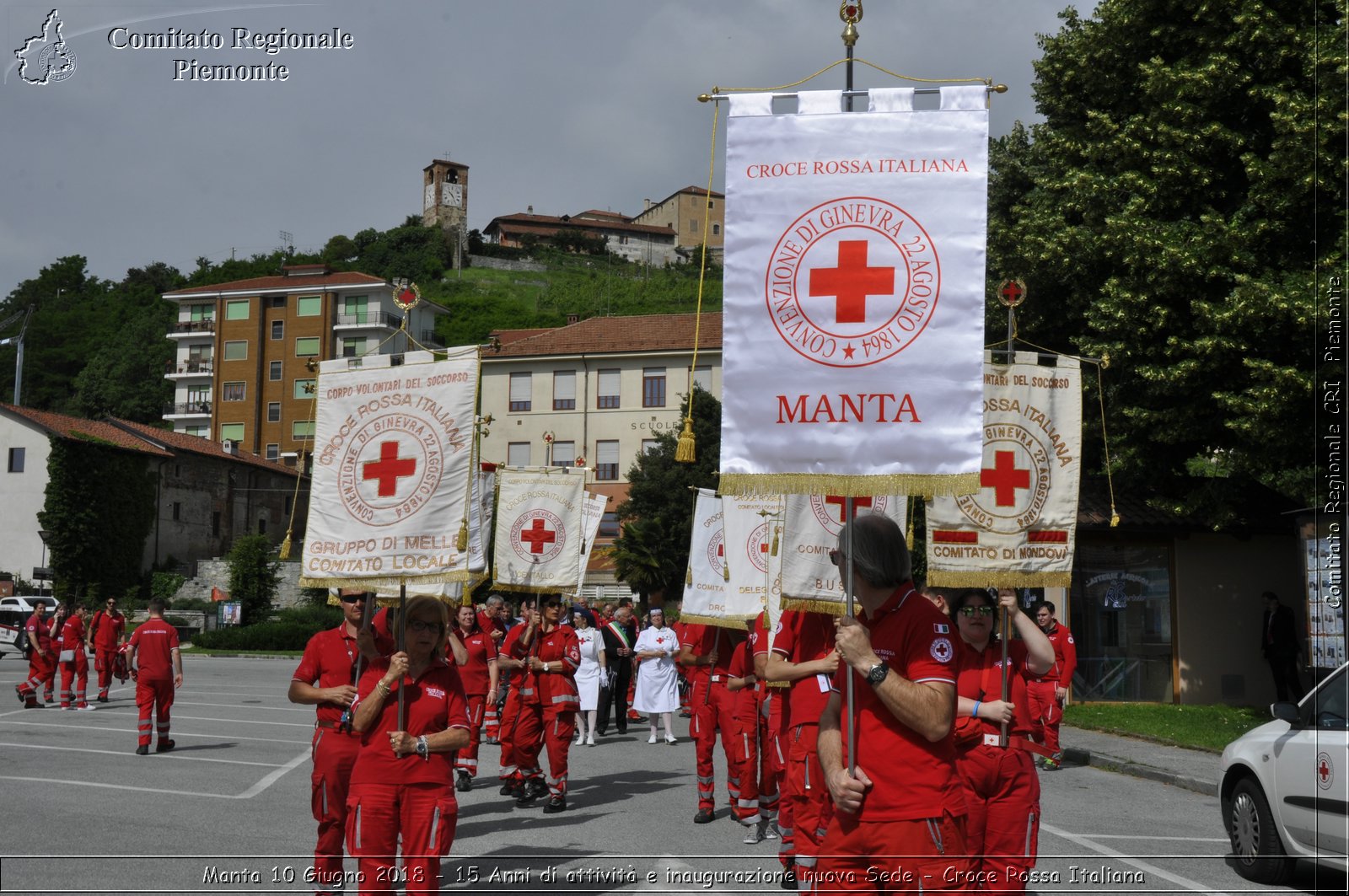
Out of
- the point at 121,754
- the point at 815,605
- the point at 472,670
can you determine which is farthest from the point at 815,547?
the point at 121,754

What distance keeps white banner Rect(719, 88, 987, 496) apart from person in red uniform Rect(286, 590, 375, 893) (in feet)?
10.5

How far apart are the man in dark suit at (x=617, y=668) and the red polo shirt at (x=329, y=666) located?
46.1ft

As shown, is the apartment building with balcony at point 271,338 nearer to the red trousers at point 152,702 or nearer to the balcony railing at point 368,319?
the balcony railing at point 368,319

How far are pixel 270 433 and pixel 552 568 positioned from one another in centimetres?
7735

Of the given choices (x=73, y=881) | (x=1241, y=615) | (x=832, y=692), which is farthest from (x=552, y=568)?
(x=1241, y=615)

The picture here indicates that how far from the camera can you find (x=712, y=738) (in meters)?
11.7

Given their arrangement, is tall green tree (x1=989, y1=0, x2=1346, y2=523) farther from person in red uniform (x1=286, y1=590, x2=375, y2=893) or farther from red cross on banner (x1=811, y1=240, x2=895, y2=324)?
person in red uniform (x1=286, y1=590, x2=375, y2=893)

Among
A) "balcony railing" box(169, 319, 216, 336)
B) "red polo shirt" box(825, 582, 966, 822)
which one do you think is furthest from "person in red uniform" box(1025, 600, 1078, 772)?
"balcony railing" box(169, 319, 216, 336)

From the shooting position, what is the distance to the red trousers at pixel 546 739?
12.0 metres

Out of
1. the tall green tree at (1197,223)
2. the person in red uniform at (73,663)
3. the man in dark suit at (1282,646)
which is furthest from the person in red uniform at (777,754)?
the person in red uniform at (73,663)

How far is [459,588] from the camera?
11352 millimetres

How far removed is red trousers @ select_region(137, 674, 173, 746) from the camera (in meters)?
15.8

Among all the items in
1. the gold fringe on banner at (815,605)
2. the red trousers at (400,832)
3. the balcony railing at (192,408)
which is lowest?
the red trousers at (400,832)

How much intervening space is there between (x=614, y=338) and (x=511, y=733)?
194 ft
